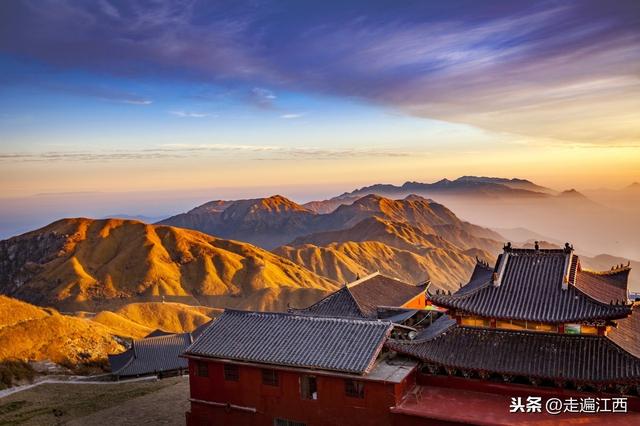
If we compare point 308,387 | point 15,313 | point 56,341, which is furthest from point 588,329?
point 15,313

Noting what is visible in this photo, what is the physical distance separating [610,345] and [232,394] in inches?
768

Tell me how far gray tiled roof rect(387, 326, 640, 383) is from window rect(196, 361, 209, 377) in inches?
420

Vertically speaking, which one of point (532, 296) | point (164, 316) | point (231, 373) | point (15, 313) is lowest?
point (164, 316)

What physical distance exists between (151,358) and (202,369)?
31.8m

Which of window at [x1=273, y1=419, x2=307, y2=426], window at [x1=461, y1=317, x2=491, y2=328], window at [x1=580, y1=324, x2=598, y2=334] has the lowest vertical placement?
window at [x1=273, y1=419, x2=307, y2=426]

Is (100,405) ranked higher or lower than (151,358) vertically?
higher

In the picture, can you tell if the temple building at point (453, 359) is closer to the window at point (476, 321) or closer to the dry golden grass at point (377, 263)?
the window at point (476, 321)

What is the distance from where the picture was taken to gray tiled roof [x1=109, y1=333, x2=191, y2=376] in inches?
2210

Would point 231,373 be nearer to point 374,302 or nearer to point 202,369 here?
point 202,369

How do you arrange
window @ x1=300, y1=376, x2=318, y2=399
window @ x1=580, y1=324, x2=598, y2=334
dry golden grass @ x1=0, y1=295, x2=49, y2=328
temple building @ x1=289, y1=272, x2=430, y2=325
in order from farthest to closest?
dry golden grass @ x1=0, y1=295, x2=49, y2=328
temple building @ x1=289, y1=272, x2=430, y2=325
window @ x1=300, y1=376, x2=318, y2=399
window @ x1=580, y1=324, x2=598, y2=334

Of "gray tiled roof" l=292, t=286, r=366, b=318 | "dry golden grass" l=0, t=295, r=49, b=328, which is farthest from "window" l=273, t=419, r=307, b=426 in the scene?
"dry golden grass" l=0, t=295, r=49, b=328

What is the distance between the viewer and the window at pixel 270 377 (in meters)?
27.3

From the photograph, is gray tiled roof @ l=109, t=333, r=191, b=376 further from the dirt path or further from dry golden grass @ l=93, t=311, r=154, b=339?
dry golden grass @ l=93, t=311, r=154, b=339

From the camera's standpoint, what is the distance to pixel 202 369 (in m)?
29.5
